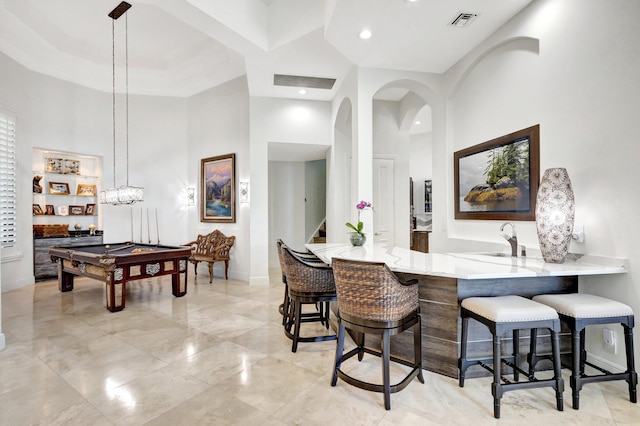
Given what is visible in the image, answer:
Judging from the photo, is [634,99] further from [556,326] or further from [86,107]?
[86,107]

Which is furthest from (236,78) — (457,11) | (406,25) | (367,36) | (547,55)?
(547,55)

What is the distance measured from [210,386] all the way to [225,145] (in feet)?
16.9

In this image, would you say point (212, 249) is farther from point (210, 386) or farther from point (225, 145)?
point (210, 386)

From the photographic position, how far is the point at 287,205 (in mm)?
8023

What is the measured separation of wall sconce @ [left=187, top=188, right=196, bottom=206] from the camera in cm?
716

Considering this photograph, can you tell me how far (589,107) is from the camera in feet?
8.67

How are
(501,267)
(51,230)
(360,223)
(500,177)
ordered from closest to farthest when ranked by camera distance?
1. (501,267)
2. (500,177)
3. (360,223)
4. (51,230)

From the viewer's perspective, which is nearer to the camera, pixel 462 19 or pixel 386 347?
pixel 386 347

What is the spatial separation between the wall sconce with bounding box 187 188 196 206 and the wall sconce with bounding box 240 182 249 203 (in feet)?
4.95

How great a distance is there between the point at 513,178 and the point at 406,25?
79.3 inches

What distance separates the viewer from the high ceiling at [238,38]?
3432 millimetres

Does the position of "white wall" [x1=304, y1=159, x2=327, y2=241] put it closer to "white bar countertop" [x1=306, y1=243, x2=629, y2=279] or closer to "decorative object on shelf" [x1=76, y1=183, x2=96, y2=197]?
"decorative object on shelf" [x1=76, y1=183, x2=96, y2=197]

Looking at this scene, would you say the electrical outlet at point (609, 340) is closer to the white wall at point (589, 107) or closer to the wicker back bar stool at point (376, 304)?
the white wall at point (589, 107)

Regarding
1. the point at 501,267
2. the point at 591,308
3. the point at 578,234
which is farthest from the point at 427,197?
the point at 591,308
